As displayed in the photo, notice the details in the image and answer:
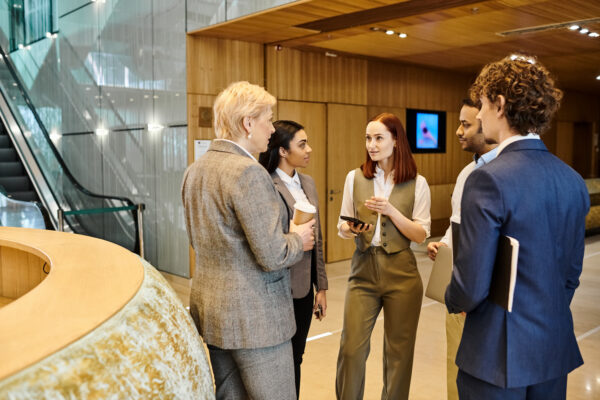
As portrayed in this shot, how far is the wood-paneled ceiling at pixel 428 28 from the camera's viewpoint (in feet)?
17.3

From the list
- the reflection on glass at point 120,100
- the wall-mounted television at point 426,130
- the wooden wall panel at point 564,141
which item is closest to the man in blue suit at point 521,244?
the reflection on glass at point 120,100

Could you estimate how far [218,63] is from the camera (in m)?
6.63

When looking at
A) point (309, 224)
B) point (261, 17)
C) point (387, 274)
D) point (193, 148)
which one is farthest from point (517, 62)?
point (193, 148)

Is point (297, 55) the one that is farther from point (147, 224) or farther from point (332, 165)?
point (147, 224)

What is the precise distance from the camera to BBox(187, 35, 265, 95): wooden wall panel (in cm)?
645

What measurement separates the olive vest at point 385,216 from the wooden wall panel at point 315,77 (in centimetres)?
454

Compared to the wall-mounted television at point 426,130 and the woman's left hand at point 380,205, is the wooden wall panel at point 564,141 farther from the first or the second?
the woman's left hand at point 380,205

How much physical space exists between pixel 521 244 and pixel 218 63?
5.62 metres

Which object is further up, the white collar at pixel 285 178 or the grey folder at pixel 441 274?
the white collar at pixel 285 178

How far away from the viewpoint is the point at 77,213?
6508 mm

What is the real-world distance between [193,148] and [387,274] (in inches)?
Result: 169

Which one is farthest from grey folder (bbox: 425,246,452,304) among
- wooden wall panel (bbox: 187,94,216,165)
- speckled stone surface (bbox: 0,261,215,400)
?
wooden wall panel (bbox: 187,94,216,165)

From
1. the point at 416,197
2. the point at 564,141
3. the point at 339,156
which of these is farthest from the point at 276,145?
the point at 564,141

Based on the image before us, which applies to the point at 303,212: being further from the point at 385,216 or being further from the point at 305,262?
the point at 385,216
